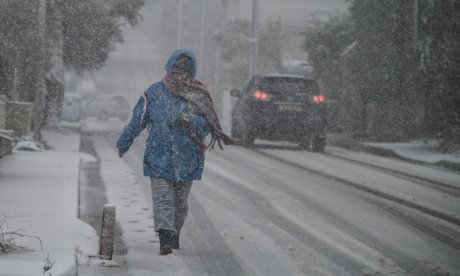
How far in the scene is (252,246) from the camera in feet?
22.7

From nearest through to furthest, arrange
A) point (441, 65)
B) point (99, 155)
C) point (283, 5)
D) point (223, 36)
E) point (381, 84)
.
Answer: point (99, 155) < point (441, 65) < point (381, 84) < point (223, 36) < point (283, 5)

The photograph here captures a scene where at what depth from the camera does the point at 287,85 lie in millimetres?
18469

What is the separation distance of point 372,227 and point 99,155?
8.63 metres

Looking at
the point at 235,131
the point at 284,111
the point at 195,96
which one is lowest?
the point at 235,131

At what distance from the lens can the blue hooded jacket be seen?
6.46 meters

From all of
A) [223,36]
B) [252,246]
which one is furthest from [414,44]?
[223,36]

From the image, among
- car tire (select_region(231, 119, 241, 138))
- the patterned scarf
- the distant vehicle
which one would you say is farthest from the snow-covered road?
the distant vehicle

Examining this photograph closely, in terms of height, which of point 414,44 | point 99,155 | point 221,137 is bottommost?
point 99,155

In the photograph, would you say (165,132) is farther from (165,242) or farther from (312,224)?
(312,224)

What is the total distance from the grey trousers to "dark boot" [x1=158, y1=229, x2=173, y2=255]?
6 cm

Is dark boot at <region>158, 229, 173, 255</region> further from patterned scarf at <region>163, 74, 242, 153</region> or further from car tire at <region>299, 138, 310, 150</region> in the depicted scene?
car tire at <region>299, 138, 310, 150</region>

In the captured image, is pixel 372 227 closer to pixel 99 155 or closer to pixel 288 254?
pixel 288 254

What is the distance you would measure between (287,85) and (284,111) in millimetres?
722

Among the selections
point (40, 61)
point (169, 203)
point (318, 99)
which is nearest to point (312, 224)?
point (169, 203)
